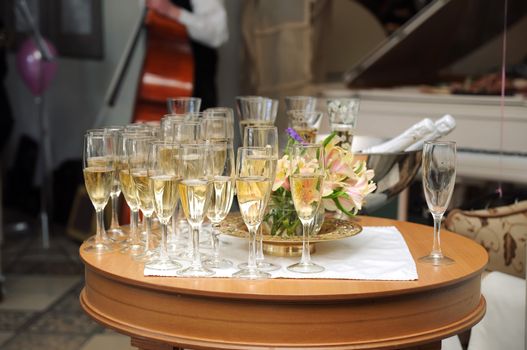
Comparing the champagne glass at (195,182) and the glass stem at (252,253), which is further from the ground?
the champagne glass at (195,182)

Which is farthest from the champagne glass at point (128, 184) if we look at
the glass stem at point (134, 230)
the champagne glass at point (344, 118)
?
the champagne glass at point (344, 118)

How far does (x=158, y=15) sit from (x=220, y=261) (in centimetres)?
299

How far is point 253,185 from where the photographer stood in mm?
1536

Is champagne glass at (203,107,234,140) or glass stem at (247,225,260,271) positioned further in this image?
champagne glass at (203,107,234,140)

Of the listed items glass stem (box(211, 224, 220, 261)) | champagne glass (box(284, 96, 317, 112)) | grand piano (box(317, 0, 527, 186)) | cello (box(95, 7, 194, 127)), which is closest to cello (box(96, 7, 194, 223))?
cello (box(95, 7, 194, 127))

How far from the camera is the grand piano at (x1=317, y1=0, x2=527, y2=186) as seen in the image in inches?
127

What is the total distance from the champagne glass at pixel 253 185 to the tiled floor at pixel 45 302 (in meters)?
1.93

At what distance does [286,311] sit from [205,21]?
3.35 m

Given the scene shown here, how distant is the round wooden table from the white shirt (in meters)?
3.10

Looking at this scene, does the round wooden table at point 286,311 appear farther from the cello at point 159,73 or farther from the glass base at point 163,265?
the cello at point 159,73

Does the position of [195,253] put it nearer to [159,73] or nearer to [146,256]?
[146,256]

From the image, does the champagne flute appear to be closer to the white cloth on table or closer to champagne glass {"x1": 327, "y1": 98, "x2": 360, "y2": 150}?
champagne glass {"x1": 327, "y1": 98, "x2": 360, "y2": 150}

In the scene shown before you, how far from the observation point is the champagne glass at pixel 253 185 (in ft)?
5.06

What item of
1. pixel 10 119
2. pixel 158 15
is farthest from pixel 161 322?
pixel 10 119
